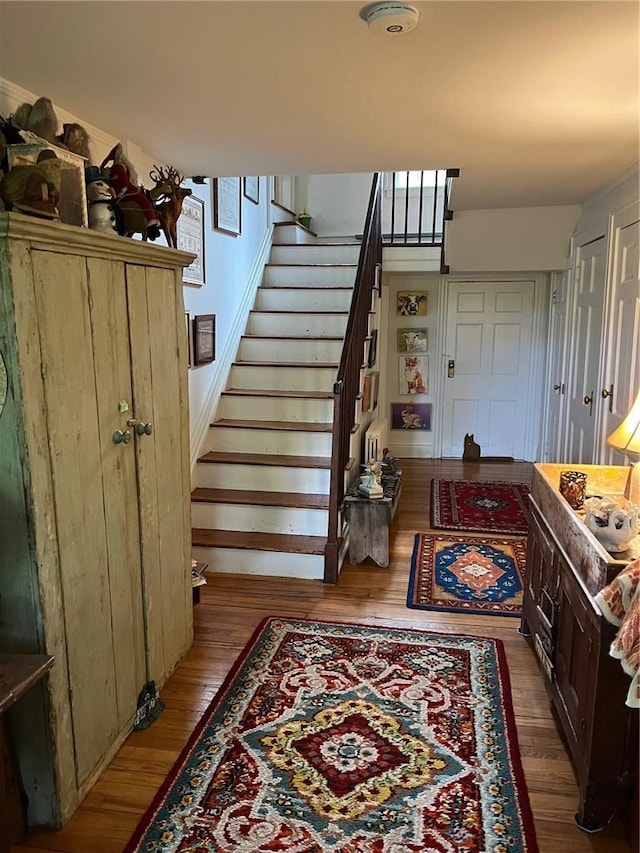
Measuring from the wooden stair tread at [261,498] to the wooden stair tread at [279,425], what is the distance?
46 cm

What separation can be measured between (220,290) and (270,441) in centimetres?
117

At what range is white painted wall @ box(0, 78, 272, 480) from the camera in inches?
159

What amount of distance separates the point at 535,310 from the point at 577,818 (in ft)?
17.2

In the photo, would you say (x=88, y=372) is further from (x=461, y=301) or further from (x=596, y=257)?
(x=461, y=301)

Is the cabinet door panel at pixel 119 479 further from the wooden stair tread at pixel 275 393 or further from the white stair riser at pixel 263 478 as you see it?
the wooden stair tread at pixel 275 393

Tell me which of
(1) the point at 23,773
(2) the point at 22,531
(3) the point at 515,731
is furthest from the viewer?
(3) the point at 515,731

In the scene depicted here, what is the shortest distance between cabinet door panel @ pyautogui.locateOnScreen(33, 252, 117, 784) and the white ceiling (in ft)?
2.19

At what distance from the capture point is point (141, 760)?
2.09 meters

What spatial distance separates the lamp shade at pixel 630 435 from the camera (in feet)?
7.55

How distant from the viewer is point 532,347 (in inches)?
252

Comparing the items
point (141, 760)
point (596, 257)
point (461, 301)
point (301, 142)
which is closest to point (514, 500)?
point (596, 257)

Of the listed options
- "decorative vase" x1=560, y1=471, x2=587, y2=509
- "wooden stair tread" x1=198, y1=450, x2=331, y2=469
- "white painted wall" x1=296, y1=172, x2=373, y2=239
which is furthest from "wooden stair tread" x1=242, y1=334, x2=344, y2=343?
"decorative vase" x1=560, y1=471, x2=587, y2=509

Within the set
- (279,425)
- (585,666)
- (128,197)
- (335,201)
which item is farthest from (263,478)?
(335,201)

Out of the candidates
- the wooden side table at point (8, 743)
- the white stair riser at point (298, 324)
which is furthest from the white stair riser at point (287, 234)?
the wooden side table at point (8, 743)
